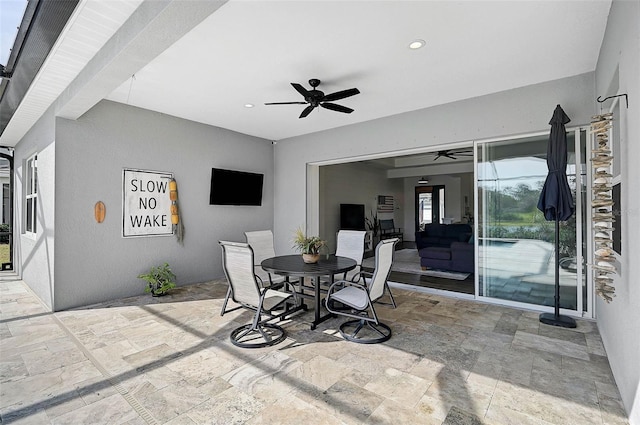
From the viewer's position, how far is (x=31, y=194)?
573 centimetres

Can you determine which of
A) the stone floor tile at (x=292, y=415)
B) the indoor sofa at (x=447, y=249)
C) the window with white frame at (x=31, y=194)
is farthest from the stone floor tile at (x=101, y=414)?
the indoor sofa at (x=447, y=249)

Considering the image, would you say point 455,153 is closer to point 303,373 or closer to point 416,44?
point 416,44

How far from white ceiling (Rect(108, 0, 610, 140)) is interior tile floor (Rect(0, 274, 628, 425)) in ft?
9.48

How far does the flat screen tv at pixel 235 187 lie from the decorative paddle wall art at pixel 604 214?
17.1 ft

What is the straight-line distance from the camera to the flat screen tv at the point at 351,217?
29.1 ft

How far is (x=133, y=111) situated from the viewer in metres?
4.72

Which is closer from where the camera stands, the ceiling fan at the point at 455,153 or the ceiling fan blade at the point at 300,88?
the ceiling fan blade at the point at 300,88

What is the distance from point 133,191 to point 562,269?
5952 millimetres

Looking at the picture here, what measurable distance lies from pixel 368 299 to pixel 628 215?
80.3 inches

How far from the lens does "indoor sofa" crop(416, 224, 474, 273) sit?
20.2 ft

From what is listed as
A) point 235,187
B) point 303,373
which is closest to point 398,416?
point 303,373

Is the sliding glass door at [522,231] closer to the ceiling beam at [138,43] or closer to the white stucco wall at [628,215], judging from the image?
the white stucco wall at [628,215]

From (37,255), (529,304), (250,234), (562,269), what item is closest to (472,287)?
(529,304)

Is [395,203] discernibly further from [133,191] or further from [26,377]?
[26,377]
